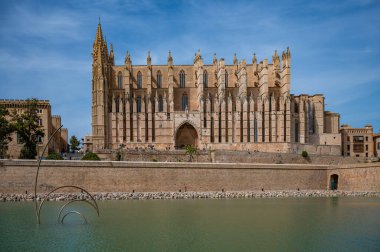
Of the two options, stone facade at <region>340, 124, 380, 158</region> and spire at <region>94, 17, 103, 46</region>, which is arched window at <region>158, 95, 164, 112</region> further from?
stone facade at <region>340, 124, 380, 158</region>

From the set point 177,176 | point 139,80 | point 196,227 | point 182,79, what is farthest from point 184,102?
point 196,227

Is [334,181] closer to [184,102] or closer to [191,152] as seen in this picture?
[191,152]

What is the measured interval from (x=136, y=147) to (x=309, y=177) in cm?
1897

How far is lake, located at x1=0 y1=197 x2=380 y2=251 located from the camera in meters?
20.4

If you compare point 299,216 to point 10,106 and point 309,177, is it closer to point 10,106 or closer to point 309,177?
point 309,177

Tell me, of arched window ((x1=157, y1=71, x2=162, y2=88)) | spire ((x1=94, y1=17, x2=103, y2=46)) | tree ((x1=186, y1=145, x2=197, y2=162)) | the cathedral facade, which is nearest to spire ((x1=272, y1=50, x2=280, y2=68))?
the cathedral facade

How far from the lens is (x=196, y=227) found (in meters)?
24.6

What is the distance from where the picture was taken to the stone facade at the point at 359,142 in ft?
199

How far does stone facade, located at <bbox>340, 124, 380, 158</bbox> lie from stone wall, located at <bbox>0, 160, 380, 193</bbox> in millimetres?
17882

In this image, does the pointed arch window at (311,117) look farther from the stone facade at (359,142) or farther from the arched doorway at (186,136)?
the arched doorway at (186,136)

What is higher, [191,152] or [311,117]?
[311,117]

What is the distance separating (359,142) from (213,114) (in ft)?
61.8

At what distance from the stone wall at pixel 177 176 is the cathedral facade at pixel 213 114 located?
1071 cm

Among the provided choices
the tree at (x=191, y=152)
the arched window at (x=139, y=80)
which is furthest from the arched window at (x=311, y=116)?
the arched window at (x=139, y=80)
